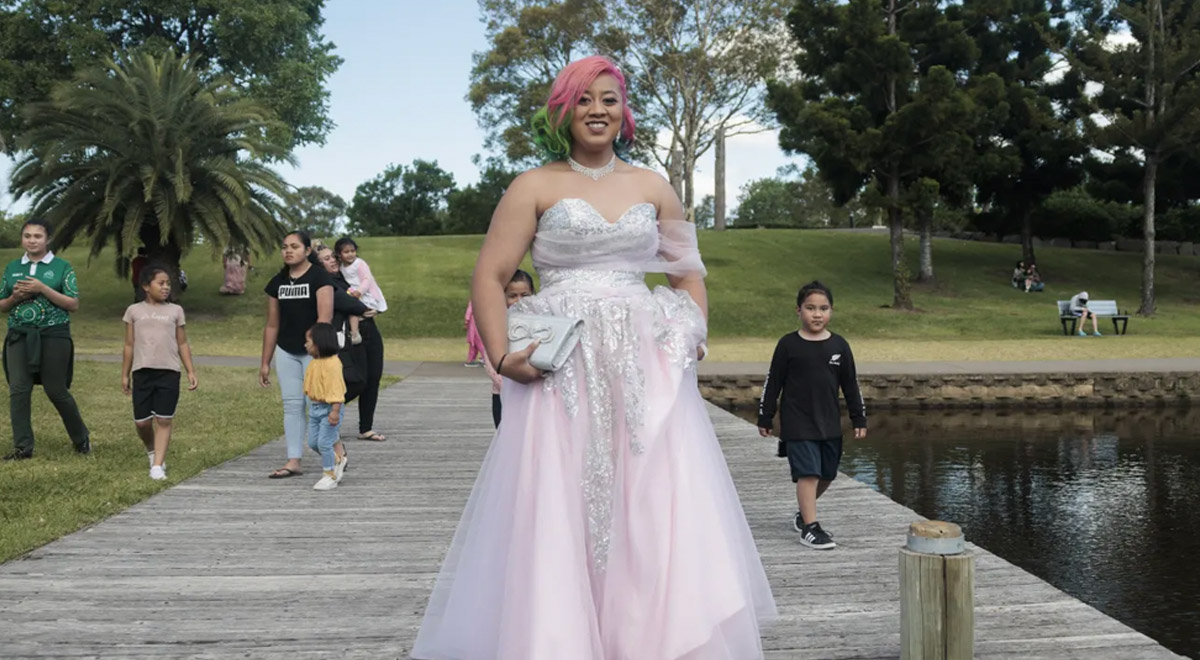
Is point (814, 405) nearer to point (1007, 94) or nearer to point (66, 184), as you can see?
point (66, 184)

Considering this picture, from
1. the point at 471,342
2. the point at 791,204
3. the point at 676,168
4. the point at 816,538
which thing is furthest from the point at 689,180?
the point at 791,204

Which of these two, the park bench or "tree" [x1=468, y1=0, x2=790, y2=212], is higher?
"tree" [x1=468, y1=0, x2=790, y2=212]

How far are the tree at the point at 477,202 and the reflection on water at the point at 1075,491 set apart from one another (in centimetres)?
5516

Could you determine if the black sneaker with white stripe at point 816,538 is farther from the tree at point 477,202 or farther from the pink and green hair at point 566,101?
the tree at point 477,202

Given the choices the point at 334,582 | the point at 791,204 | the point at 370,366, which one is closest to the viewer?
the point at 334,582

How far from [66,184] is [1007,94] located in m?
29.9

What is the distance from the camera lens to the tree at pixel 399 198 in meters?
97.5

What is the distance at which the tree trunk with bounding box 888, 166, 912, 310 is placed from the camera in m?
30.1

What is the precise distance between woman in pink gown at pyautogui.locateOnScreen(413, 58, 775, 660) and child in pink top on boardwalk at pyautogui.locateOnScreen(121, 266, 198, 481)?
4957mm

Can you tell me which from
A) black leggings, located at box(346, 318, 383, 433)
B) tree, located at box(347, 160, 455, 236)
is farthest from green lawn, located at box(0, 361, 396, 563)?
tree, located at box(347, 160, 455, 236)

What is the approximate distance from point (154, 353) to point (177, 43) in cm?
3262

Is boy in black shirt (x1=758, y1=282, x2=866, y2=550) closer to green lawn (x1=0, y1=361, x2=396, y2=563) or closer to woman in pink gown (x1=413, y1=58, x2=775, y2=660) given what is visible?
woman in pink gown (x1=413, y1=58, x2=775, y2=660)

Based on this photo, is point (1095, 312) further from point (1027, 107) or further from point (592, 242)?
point (592, 242)

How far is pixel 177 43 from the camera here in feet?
118
